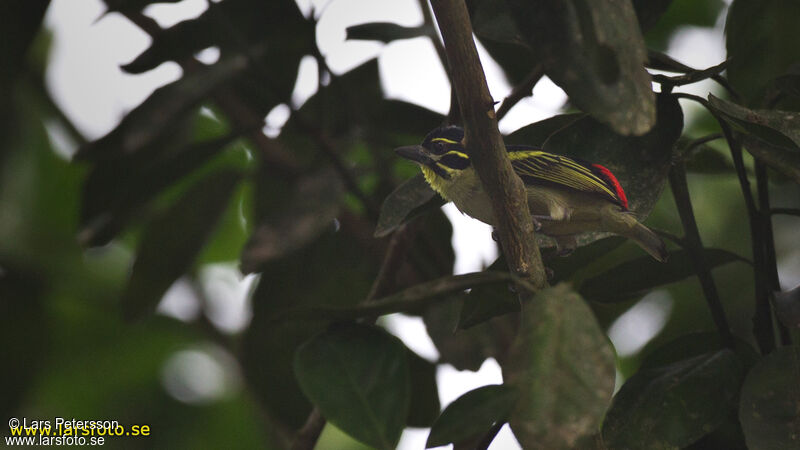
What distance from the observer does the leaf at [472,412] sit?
854mm

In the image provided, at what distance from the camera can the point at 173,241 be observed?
1.89 meters

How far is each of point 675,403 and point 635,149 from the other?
A: 1.40 feet

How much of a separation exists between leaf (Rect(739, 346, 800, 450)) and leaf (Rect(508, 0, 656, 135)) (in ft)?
1.86

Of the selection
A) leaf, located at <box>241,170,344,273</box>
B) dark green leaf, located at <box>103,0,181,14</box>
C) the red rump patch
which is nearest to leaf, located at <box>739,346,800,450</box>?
the red rump patch

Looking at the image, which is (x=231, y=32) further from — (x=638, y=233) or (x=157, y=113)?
(x=638, y=233)

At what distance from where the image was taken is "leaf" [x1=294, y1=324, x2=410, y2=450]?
105 centimetres

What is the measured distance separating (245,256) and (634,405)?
30.9 inches

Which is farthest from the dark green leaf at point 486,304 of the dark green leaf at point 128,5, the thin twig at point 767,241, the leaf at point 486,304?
the dark green leaf at point 128,5

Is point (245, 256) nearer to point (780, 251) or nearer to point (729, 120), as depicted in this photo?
point (729, 120)

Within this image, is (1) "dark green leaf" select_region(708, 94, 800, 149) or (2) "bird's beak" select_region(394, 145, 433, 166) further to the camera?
(2) "bird's beak" select_region(394, 145, 433, 166)

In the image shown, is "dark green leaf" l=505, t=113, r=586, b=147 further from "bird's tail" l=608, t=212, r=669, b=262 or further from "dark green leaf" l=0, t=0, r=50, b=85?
"dark green leaf" l=0, t=0, r=50, b=85

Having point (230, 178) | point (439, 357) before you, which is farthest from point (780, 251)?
point (230, 178)

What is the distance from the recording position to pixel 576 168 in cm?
128

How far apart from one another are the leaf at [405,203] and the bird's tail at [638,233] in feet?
0.99
